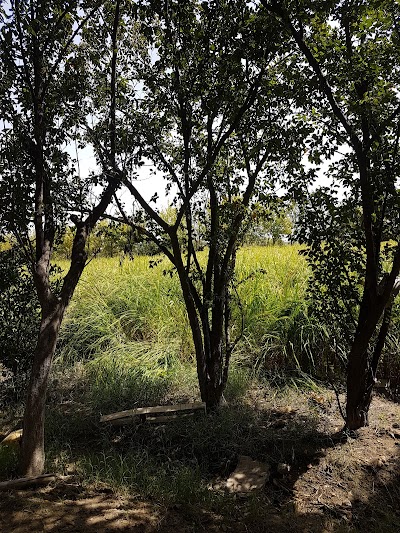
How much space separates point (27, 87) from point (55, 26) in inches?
15.6

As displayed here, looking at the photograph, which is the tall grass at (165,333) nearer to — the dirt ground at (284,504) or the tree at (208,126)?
the tree at (208,126)

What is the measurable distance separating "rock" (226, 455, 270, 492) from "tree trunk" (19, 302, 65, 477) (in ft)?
3.77

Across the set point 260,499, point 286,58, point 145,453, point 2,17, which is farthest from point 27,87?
point 260,499

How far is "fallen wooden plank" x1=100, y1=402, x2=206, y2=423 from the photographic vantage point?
3.50 meters

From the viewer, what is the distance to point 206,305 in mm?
3365

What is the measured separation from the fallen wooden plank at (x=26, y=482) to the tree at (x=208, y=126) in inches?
49.9

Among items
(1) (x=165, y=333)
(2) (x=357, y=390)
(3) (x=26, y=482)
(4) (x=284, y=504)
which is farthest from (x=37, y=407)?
(1) (x=165, y=333)

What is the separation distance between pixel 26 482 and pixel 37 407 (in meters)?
0.40

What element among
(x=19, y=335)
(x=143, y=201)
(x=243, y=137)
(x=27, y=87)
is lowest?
(x=19, y=335)

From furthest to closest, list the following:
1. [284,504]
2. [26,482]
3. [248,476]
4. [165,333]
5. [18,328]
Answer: [165,333]
[18,328]
[248,476]
[284,504]
[26,482]

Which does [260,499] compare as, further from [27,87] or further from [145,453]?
[27,87]

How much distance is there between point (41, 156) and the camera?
9.18 ft

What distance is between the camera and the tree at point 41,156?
2.70 metres

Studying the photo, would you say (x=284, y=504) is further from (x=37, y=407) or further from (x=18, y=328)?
(x=18, y=328)
